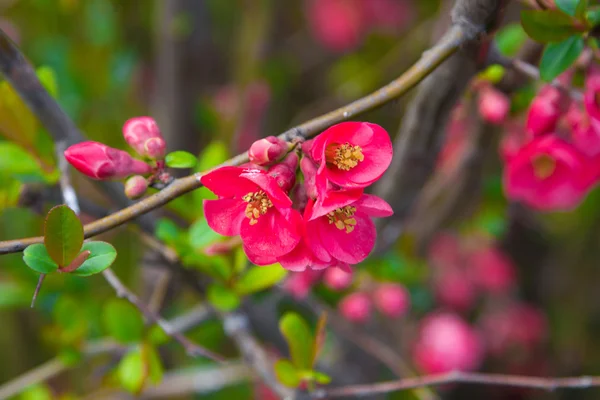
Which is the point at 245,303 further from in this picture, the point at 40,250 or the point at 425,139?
the point at 40,250

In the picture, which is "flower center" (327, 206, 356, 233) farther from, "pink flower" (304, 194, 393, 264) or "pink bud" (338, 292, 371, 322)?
"pink bud" (338, 292, 371, 322)

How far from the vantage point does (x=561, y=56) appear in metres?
0.62

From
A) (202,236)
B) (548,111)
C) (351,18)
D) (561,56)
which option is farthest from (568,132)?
(351,18)

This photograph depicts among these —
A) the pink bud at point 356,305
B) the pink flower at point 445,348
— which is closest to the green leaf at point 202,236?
the pink bud at point 356,305

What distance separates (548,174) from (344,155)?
51 cm

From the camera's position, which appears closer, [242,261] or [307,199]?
[307,199]

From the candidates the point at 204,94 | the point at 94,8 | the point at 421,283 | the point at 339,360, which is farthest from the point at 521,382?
the point at 94,8

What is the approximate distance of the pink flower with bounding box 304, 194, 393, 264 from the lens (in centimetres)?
54

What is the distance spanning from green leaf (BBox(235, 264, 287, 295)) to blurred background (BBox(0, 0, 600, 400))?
40mm

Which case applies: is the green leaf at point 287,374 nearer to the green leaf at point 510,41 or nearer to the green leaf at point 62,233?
the green leaf at point 62,233

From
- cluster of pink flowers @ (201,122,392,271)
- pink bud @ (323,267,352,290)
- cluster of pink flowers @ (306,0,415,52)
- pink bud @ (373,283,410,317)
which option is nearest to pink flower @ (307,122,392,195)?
cluster of pink flowers @ (201,122,392,271)

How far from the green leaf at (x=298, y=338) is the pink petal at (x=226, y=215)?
20 centimetres

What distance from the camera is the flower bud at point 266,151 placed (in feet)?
1.66

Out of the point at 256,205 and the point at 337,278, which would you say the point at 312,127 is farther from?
the point at 337,278
